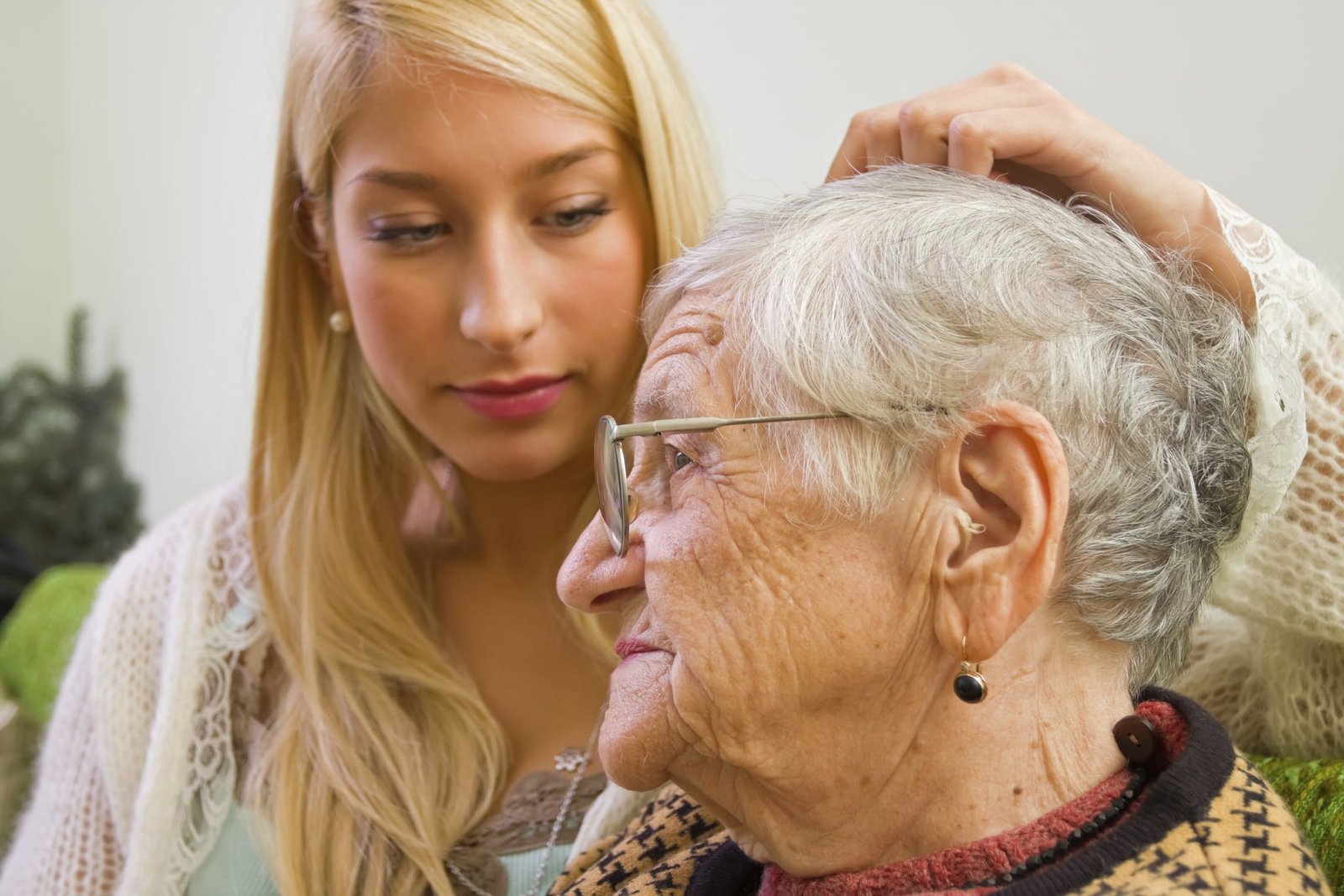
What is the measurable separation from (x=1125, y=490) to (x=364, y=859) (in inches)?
38.3

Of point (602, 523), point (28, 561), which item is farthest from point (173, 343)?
point (602, 523)

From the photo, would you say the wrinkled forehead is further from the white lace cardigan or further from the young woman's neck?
the young woman's neck

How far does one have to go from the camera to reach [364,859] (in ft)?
4.79

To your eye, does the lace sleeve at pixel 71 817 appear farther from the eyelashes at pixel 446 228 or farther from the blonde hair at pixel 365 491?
the eyelashes at pixel 446 228

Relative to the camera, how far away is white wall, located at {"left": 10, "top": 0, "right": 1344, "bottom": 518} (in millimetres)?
1497

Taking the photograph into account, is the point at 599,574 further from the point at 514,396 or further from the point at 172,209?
the point at 172,209

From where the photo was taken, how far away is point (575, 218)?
147cm

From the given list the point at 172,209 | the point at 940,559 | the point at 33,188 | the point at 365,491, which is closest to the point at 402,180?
the point at 365,491

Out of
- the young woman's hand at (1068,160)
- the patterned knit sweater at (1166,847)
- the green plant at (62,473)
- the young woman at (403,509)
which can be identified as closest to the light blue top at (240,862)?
the young woman at (403,509)

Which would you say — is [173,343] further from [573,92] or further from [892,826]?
[892,826]

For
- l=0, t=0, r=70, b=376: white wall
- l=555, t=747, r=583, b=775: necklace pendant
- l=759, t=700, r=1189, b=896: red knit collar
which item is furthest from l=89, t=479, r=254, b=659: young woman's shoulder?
l=0, t=0, r=70, b=376: white wall

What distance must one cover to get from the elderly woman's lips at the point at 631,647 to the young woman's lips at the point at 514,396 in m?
0.51

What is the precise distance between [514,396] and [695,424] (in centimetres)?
57

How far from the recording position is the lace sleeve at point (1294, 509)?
110cm
